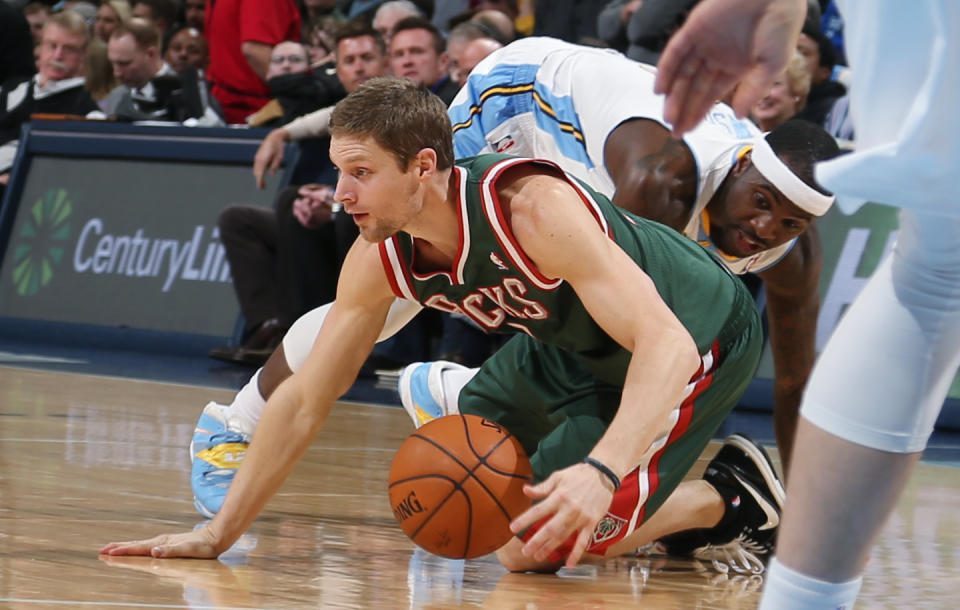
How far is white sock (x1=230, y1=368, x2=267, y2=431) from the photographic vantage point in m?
3.93

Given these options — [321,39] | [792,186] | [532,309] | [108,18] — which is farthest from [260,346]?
[532,309]

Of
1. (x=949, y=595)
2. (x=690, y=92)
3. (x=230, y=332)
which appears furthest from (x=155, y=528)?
(x=230, y=332)

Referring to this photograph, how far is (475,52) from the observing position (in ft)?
24.0

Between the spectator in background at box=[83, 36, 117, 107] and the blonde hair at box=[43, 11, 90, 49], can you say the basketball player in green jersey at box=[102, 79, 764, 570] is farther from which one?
the blonde hair at box=[43, 11, 90, 49]

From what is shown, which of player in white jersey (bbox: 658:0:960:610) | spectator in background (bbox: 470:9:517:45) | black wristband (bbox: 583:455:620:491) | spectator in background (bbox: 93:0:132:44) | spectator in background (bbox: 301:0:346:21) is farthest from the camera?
spectator in background (bbox: 93:0:132:44)

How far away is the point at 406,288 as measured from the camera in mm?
3213

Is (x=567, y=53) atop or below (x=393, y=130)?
below

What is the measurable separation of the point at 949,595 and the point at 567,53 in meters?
2.49

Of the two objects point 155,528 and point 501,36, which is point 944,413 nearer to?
point 501,36

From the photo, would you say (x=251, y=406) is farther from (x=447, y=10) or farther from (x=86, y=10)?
(x=86, y=10)

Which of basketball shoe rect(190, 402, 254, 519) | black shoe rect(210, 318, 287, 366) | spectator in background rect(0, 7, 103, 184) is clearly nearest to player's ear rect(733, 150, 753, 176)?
basketball shoe rect(190, 402, 254, 519)

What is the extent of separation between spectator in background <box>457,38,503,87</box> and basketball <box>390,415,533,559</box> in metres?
4.42

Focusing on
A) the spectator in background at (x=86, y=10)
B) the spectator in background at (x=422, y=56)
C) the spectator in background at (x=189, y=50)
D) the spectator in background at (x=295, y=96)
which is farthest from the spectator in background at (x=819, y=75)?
the spectator in background at (x=86, y=10)

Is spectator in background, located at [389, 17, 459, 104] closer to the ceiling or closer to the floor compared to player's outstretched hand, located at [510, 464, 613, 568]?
closer to the floor
